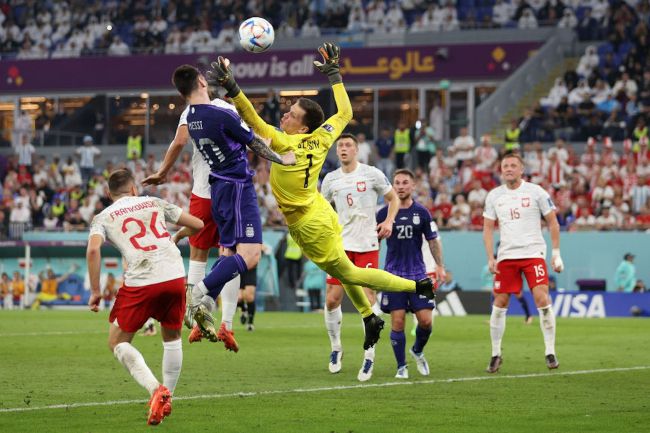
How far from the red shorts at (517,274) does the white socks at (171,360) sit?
5.99 metres

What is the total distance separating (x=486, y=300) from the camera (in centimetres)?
3059

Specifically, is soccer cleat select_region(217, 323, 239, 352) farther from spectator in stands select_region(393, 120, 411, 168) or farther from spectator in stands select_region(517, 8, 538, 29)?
spectator in stands select_region(517, 8, 538, 29)

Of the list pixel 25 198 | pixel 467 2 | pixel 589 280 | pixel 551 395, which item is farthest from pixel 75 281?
pixel 551 395

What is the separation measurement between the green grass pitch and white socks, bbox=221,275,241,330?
0.78 m

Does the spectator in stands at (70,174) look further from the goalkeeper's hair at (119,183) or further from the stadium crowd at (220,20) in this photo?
the goalkeeper's hair at (119,183)

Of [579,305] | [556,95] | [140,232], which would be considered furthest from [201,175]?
[556,95]

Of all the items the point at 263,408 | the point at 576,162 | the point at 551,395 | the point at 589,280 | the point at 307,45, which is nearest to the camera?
the point at 263,408

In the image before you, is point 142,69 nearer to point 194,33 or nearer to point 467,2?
point 194,33

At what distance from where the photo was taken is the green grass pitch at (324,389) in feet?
32.8

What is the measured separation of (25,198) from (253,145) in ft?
92.4

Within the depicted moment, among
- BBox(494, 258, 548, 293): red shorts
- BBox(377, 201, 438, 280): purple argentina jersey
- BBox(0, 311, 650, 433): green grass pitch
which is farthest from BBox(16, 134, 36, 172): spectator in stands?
BBox(377, 201, 438, 280): purple argentina jersey

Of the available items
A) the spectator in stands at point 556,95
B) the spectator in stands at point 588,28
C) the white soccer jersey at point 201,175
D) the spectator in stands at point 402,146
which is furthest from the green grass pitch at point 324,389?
the spectator in stands at point 588,28

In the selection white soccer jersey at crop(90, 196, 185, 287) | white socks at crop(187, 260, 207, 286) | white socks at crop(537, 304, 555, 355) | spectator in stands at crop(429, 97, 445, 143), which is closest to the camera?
white soccer jersey at crop(90, 196, 185, 287)

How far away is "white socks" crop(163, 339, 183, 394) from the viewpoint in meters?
10.4
